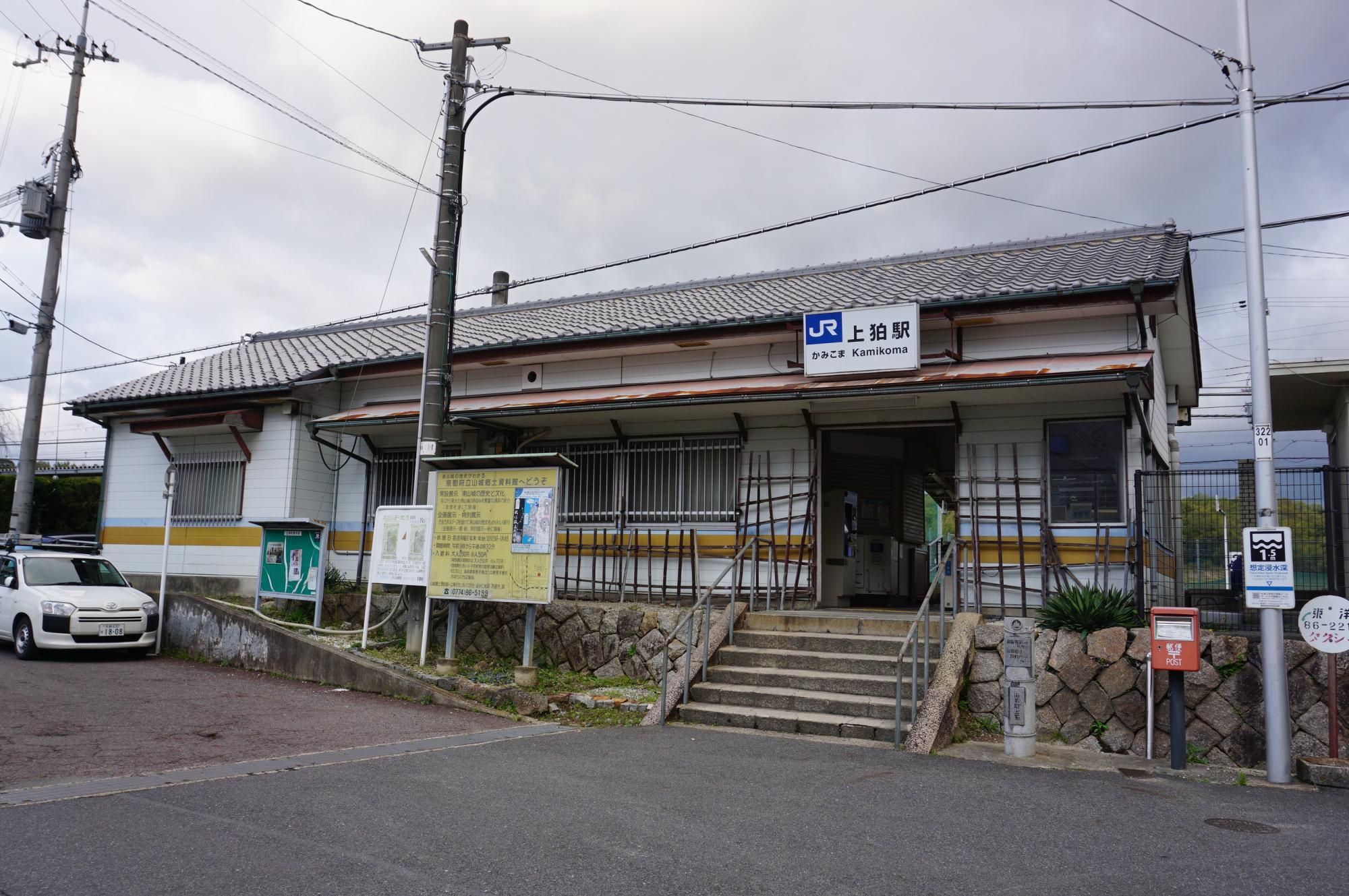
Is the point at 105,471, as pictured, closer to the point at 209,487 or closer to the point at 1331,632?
the point at 209,487

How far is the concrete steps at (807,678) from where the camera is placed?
888 centimetres

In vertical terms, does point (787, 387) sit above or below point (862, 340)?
below

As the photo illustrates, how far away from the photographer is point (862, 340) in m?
11.3

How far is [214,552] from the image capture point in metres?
Result: 16.1

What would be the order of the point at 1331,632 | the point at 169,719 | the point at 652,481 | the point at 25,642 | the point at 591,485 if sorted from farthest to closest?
the point at 591,485 → the point at 652,481 → the point at 25,642 → the point at 169,719 → the point at 1331,632

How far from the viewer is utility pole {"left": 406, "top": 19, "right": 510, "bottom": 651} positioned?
447 inches

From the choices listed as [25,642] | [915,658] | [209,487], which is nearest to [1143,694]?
[915,658]

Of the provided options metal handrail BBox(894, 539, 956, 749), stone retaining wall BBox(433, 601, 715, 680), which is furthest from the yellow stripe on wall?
metal handrail BBox(894, 539, 956, 749)

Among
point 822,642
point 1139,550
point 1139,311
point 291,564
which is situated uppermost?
point 1139,311

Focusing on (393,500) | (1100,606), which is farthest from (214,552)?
(1100,606)

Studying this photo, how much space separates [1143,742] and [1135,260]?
635 cm

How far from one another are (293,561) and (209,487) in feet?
14.9

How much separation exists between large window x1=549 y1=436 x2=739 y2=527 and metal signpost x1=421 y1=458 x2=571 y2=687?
284cm

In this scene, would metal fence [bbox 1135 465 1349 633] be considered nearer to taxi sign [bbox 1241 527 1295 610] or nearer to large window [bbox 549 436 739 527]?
taxi sign [bbox 1241 527 1295 610]
